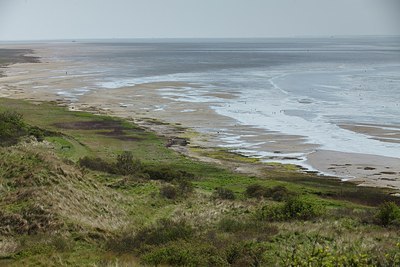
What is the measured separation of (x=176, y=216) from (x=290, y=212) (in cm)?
520

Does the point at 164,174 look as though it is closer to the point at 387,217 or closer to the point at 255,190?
the point at 255,190

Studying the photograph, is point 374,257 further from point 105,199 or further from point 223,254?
point 105,199

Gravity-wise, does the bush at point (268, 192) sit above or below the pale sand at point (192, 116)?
above

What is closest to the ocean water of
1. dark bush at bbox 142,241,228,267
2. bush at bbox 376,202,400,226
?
bush at bbox 376,202,400,226

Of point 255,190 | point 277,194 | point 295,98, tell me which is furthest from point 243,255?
point 295,98

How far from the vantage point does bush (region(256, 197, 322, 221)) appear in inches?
869

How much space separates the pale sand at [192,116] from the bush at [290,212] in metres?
14.6

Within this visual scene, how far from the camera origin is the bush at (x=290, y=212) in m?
22.1

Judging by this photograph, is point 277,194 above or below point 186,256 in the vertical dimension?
below

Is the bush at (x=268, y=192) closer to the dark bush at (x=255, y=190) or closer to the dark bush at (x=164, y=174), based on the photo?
the dark bush at (x=255, y=190)

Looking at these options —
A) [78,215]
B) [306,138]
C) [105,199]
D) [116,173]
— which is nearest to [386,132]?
[306,138]

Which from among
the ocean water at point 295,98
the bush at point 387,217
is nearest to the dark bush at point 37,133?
the ocean water at point 295,98

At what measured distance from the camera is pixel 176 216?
76.0 feet

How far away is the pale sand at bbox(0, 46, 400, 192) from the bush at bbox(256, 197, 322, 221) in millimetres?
14644
